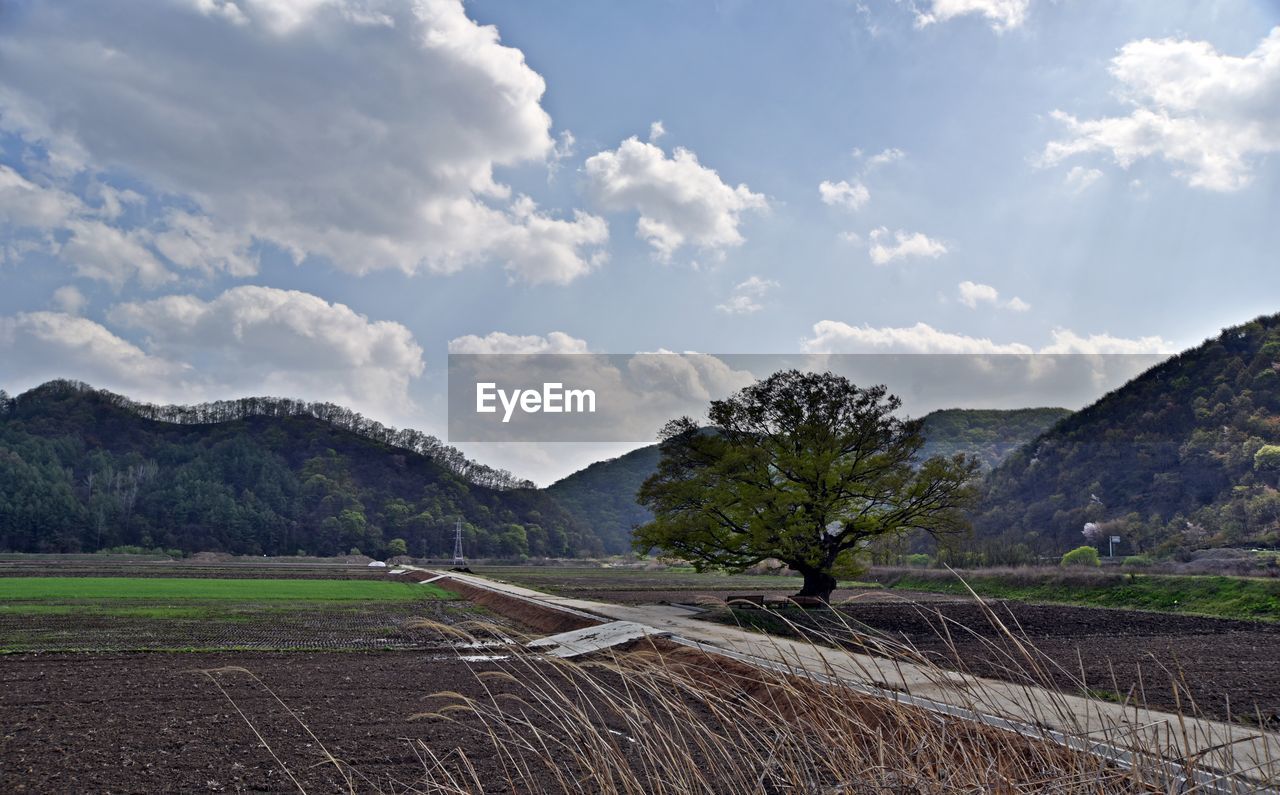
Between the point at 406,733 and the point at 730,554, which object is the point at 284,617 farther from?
the point at 406,733

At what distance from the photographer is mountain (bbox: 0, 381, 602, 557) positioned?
4427 inches

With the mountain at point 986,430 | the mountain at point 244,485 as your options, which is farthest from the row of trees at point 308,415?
the mountain at point 986,430

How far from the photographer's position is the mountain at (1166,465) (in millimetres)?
58594

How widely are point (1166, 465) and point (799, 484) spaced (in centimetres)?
5554

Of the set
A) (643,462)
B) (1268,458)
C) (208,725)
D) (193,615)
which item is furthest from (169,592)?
(643,462)

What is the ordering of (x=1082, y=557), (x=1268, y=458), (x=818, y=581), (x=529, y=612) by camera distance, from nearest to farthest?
(x=818, y=581)
(x=529, y=612)
(x=1082, y=557)
(x=1268, y=458)

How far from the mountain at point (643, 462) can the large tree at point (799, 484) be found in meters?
62.9

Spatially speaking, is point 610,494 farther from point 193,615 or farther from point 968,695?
point 968,695

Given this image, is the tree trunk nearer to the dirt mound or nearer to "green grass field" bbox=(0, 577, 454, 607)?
the dirt mound

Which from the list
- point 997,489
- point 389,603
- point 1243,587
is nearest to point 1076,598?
point 1243,587

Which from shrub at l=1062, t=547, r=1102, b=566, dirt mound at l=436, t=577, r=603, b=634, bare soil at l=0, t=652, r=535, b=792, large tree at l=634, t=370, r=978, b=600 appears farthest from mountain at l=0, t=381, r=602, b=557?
bare soil at l=0, t=652, r=535, b=792

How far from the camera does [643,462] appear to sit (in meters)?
167

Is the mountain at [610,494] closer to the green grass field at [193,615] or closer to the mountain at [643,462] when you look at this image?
the mountain at [643,462]

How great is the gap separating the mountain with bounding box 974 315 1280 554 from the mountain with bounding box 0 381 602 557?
79350 millimetres
